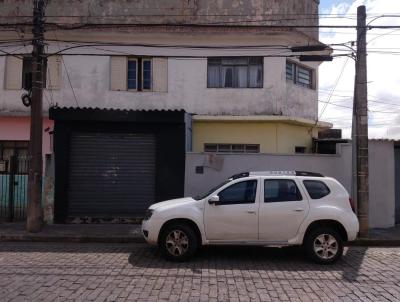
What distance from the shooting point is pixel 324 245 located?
907cm

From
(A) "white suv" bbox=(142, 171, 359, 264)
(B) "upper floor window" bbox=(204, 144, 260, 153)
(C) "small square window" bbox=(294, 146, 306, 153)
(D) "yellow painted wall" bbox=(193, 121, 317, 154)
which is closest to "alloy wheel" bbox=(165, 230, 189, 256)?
(A) "white suv" bbox=(142, 171, 359, 264)

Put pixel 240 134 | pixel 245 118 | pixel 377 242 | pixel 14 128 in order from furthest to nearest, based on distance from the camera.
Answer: pixel 240 134 → pixel 245 118 → pixel 14 128 → pixel 377 242

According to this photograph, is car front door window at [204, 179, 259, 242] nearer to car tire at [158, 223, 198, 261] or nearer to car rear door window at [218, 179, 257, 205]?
car rear door window at [218, 179, 257, 205]

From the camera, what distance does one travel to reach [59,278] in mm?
7594

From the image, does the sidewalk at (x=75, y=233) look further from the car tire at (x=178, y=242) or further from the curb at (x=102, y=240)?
the car tire at (x=178, y=242)

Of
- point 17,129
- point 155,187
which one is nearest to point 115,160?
point 155,187

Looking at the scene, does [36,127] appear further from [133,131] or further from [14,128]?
[14,128]

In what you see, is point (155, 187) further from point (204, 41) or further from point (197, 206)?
point (204, 41)

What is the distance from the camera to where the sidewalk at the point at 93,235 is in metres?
11.6

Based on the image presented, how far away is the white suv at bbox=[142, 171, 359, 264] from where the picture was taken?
357 inches

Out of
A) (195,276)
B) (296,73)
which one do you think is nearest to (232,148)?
(296,73)

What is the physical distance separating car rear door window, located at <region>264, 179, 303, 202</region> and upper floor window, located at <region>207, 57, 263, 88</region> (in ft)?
29.5

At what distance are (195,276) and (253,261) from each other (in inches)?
68.4

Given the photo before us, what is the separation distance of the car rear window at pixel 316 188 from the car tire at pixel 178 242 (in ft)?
7.98
